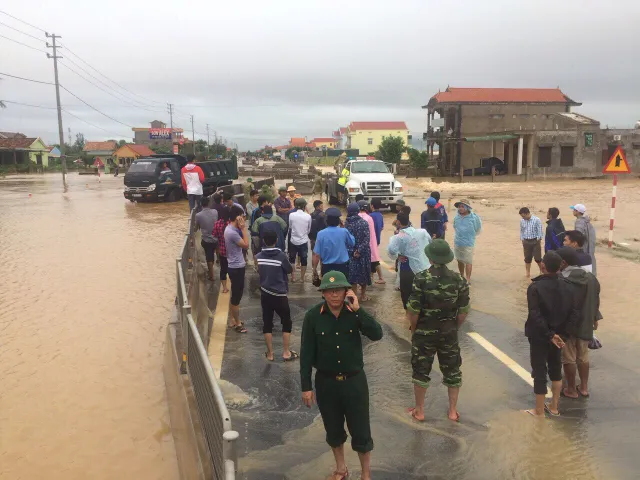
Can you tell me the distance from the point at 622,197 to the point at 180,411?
2873cm

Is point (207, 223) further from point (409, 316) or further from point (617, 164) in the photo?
point (617, 164)

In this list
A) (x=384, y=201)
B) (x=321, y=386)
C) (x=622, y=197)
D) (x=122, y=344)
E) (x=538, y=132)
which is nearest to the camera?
(x=321, y=386)

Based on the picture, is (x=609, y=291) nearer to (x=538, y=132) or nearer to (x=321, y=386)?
(x=321, y=386)

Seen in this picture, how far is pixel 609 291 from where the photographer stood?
931cm

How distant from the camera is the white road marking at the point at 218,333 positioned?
6254 mm

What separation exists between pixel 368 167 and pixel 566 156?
26.6 meters

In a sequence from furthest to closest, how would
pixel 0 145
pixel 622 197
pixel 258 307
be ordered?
pixel 0 145
pixel 622 197
pixel 258 307

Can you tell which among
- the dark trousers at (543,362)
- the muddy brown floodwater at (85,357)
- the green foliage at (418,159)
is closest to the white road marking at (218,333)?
the muddy brown floodwater at (85,357)

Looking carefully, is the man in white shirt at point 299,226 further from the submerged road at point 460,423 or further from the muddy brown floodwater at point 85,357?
the submerged road at point 460,423

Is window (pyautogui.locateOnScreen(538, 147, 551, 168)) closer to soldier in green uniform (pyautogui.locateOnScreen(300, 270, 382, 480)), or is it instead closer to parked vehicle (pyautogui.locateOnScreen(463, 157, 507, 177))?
parked vehicle (pyautogui.locateOnScreen(463, 157, 507, 177))

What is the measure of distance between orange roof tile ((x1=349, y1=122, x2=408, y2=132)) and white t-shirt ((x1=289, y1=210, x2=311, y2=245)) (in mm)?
104690

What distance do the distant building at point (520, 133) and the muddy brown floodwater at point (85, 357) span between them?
113 feet

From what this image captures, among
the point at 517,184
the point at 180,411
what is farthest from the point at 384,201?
the point at 517,184

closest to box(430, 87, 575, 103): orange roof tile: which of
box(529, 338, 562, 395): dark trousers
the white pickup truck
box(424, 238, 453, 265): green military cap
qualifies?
the white pickup truck
